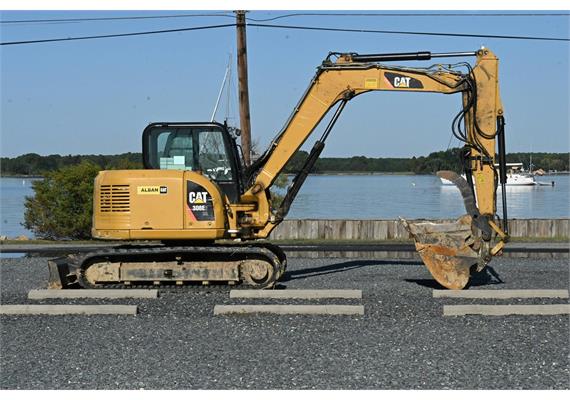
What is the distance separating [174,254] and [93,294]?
1.47m

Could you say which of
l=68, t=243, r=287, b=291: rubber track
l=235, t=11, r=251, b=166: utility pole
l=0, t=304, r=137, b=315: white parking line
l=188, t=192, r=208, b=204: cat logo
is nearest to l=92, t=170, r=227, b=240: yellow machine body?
l=188, t=192, r=208, b=204: cat logo

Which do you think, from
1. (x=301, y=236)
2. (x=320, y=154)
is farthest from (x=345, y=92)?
(x=301, y=236)

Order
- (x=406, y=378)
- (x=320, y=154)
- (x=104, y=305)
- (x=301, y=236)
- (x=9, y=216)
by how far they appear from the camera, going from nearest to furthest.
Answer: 1. (x=406, y=378)
2. (x=104, y=305)
3. (x=320, y=154)
4. (x=301, y=236)
5. (x=9, y=216)

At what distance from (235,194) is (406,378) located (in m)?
6.45

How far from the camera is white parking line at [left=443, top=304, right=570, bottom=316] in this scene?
10.8 m

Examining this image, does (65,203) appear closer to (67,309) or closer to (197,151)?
(197,151)

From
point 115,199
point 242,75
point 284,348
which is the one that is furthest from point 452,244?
point 242,75

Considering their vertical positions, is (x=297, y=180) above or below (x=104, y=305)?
above

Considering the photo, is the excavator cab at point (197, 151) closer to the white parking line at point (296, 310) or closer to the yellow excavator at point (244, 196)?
the yellow excavator at point (244, 196)

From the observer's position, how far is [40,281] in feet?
49.0

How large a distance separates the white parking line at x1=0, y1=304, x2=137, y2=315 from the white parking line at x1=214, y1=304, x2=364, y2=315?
1.14 meters

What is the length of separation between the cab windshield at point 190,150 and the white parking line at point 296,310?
10.7 ft

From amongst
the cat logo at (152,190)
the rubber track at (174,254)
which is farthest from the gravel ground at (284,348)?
the cat logo at (152,190)

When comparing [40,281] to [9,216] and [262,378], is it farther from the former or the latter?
[9,216]
